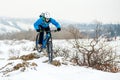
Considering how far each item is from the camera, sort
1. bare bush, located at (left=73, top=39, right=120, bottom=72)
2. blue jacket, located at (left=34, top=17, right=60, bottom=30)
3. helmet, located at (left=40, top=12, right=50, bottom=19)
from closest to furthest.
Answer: helmet, located at (left=40, top=12, right=50, bottom=19) → blue jacket, located at (left=34, top=17, right=60, bottom=30) → bare bush, located at (left=73, top=39, right=120, bottom=72)

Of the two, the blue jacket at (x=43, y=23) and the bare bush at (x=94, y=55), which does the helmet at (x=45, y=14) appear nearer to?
the blue jacket at (x=43, y=23)

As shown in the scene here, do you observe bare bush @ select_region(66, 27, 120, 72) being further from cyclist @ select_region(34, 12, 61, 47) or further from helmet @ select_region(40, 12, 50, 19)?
helmet @ select_region(40, 12, 50, 19)

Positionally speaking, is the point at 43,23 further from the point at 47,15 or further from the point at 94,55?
the point at 94,55

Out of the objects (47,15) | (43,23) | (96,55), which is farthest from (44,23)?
(96,55)

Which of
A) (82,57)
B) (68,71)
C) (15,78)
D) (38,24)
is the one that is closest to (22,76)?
(15,78)

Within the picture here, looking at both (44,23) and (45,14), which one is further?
(44,23)

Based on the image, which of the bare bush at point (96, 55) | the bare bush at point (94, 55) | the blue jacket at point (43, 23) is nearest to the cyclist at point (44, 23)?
the blue jacket at point (43, 23)

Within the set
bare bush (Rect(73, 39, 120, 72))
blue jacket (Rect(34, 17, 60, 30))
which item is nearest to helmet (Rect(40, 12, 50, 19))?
blue jacket (Rect(34, 17, 60, 30))

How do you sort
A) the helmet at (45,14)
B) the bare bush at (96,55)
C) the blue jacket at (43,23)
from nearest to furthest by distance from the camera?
1. the helmet at (45,14)
2. the blue jacket at (43,23)
3. the bare bush at (96,55)

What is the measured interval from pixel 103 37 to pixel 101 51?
74 centimetres

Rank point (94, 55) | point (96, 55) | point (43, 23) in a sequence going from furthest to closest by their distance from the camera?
→ point (94, 55) → point (96, 55) → point (43, 23)

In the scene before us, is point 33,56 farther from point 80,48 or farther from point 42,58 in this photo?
point 80,48

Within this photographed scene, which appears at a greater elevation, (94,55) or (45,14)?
(45,14)

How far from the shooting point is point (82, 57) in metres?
16.0
